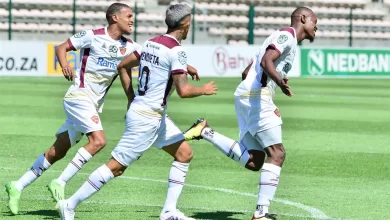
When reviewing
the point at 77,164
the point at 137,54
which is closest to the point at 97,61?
the point at 137,54

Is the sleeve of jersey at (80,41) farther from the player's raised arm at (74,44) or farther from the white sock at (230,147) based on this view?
the white sock at (230,147)

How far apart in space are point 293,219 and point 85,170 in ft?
12.9

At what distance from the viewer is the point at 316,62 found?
37094 millimetres

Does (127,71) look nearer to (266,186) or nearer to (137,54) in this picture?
(137,54)

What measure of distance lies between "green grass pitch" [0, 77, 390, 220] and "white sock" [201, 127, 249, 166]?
495 millimetres

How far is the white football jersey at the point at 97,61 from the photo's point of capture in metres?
9.74

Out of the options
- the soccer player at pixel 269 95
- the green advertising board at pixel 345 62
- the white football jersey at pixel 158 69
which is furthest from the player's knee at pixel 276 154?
the green advertising board at pixel 345 62

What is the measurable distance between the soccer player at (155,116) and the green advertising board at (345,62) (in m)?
28.2

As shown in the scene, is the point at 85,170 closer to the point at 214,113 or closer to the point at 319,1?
the point at 214,113

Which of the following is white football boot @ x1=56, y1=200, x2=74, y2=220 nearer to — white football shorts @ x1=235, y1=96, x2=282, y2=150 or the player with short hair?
the player with short hair

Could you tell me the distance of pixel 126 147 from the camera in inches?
329

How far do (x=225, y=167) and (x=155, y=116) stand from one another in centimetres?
452

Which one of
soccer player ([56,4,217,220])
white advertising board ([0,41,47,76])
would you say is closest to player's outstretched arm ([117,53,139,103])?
soccer player ([56,4,217,220])

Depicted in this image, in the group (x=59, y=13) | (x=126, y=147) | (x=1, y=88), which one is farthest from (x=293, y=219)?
(x=59, y=13)
